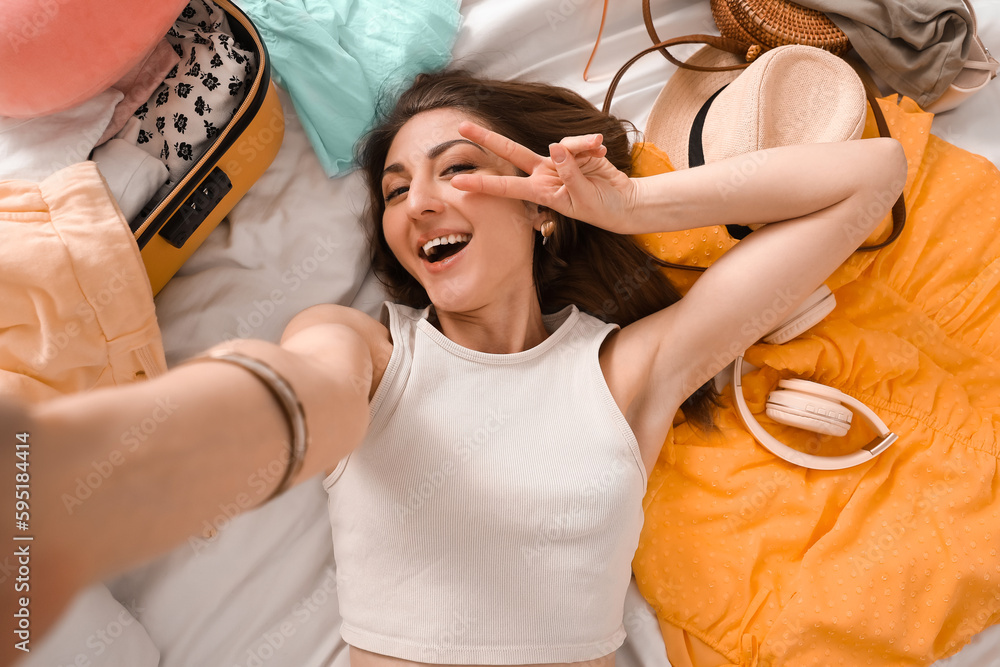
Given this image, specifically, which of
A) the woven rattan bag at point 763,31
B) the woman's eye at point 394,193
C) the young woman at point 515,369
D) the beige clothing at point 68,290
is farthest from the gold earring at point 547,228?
the beige clothing at point 68,290

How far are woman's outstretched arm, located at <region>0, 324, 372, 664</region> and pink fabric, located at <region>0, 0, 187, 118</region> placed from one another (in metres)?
0.86

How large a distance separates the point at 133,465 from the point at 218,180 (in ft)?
3.16

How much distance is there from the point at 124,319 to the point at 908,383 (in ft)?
5.59

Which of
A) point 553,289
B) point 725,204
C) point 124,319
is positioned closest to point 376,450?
point 124,319

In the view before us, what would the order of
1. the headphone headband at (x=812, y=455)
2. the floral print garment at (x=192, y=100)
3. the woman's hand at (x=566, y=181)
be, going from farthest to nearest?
the headphone headband at (x=812, y=455)
the floral print garment at (x=192, y=100)
the woman's hand at (x=566, y=181)

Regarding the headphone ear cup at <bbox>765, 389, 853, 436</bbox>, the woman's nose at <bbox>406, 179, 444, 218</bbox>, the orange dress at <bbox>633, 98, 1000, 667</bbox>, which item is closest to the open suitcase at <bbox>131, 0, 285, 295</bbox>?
the woman's nose at <bbox>406, 179, 444, 218</bbox>

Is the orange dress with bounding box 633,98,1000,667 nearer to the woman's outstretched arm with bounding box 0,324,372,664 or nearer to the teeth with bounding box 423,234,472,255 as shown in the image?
the teeth with bounding box 423,234,472,255

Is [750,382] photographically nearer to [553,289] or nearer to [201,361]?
[553,289]

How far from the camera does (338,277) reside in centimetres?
151

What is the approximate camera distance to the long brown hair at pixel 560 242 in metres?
1.44

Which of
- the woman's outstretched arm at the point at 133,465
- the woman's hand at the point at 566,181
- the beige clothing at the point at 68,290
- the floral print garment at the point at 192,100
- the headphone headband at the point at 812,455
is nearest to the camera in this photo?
the woman's outstretched arm at the point at 133,465

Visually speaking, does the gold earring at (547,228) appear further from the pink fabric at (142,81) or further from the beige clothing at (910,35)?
the beige clothing at (910,35)

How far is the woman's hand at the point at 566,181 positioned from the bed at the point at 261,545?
19.7 inches

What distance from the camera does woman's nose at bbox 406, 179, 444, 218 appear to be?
120 centimetres
